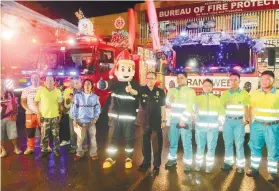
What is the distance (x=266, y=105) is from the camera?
4.64 metres

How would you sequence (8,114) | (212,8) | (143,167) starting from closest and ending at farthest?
1. (143,167)
2. (8,114)
3. (212,8)

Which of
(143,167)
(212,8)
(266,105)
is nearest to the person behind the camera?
(266,105)

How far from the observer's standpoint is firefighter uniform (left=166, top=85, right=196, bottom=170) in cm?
477

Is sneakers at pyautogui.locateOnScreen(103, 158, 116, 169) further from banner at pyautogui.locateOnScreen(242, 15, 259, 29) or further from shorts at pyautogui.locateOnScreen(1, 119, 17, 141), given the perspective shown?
banner at pyautogui.locateOnScreen(242, 15, 259, 29)

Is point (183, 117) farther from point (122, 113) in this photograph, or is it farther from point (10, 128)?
point (10, 128)

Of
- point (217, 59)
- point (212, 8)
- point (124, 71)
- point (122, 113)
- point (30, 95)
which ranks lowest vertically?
point (122, 113)

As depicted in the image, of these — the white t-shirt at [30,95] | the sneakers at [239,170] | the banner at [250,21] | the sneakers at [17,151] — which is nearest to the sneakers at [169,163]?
the sneakers at [239,170]

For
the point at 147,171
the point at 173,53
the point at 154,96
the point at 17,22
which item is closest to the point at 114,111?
the point at 154,96

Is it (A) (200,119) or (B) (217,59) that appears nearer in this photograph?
(A) (200,119)

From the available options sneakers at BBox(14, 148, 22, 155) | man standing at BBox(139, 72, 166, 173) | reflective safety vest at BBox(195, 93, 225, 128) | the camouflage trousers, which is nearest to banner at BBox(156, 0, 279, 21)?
reflective safety vest at BBox(195, 93, 225, 128)

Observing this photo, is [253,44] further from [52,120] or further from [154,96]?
[52,120]

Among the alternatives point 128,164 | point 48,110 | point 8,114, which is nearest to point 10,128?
point 8,114

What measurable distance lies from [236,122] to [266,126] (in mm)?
472

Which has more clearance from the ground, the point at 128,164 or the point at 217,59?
the point at 217,59
